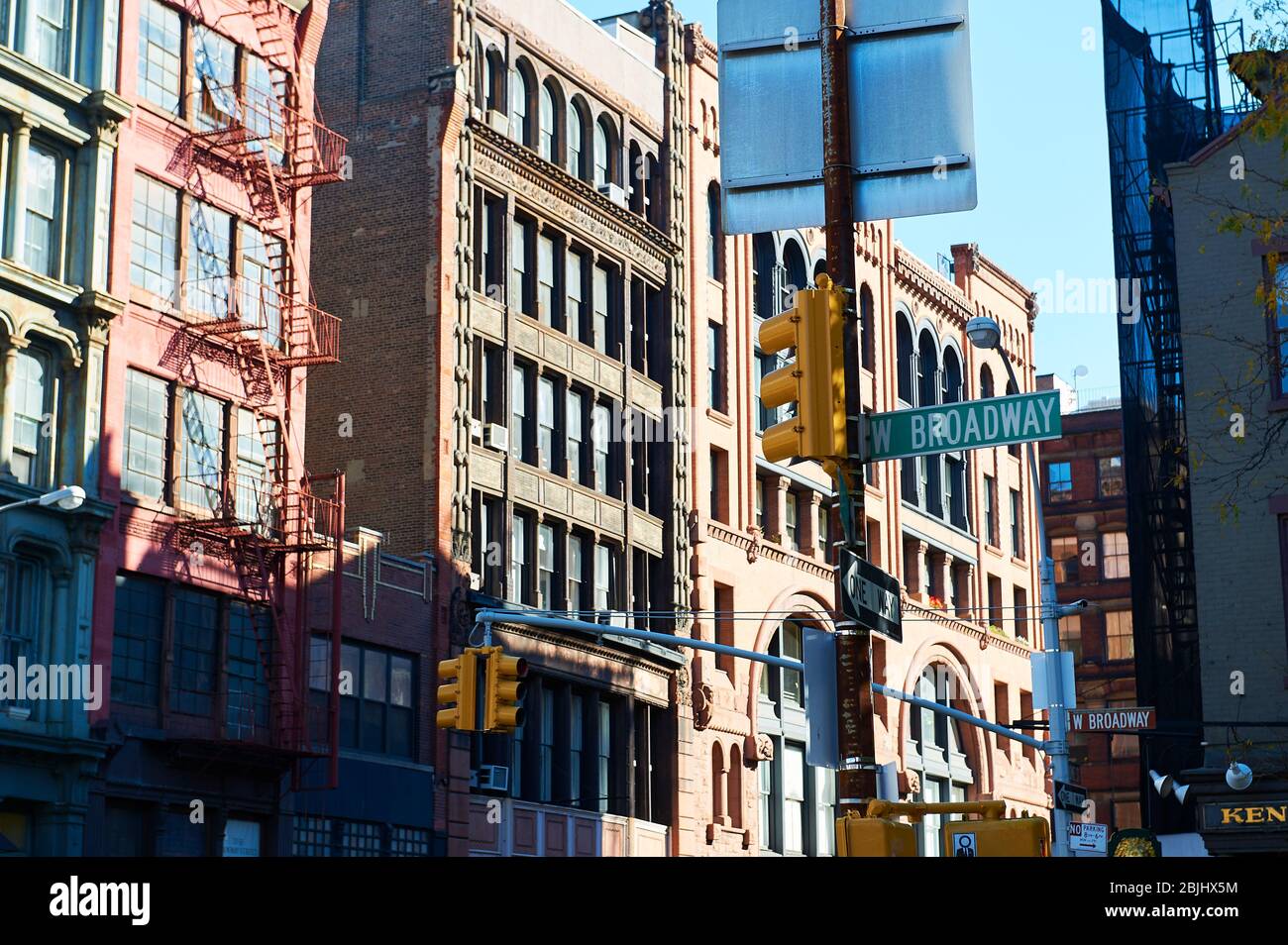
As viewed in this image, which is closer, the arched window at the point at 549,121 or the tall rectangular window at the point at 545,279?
the tall rectangular window at the point at 545,279

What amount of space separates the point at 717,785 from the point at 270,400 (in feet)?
67.7

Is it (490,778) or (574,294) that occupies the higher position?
(574,294)

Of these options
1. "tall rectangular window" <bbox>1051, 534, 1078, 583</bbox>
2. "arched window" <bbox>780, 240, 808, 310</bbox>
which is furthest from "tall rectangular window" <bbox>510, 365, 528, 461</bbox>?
"tall rectangular window" <bbox>1051, 534, 1078, 583</bbox>

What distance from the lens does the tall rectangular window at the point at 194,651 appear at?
121 ft

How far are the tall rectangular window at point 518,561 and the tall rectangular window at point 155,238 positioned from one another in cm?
1229

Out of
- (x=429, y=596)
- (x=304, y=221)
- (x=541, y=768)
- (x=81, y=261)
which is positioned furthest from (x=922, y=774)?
(x=81, y=261)

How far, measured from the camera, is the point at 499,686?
27.5m

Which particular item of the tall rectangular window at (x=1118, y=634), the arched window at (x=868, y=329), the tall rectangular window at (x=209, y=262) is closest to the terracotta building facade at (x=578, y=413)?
the arched window at (x=868, y=329)

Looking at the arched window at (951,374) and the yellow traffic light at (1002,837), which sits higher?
the arched window at (951,374)

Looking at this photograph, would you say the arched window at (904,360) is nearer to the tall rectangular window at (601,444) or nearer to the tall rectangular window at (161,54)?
the tall rectangular window at (601,444)

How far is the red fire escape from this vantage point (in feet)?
126


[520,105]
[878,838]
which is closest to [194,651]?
[520,105]

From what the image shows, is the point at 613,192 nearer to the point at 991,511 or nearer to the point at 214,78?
the point at 214,78
